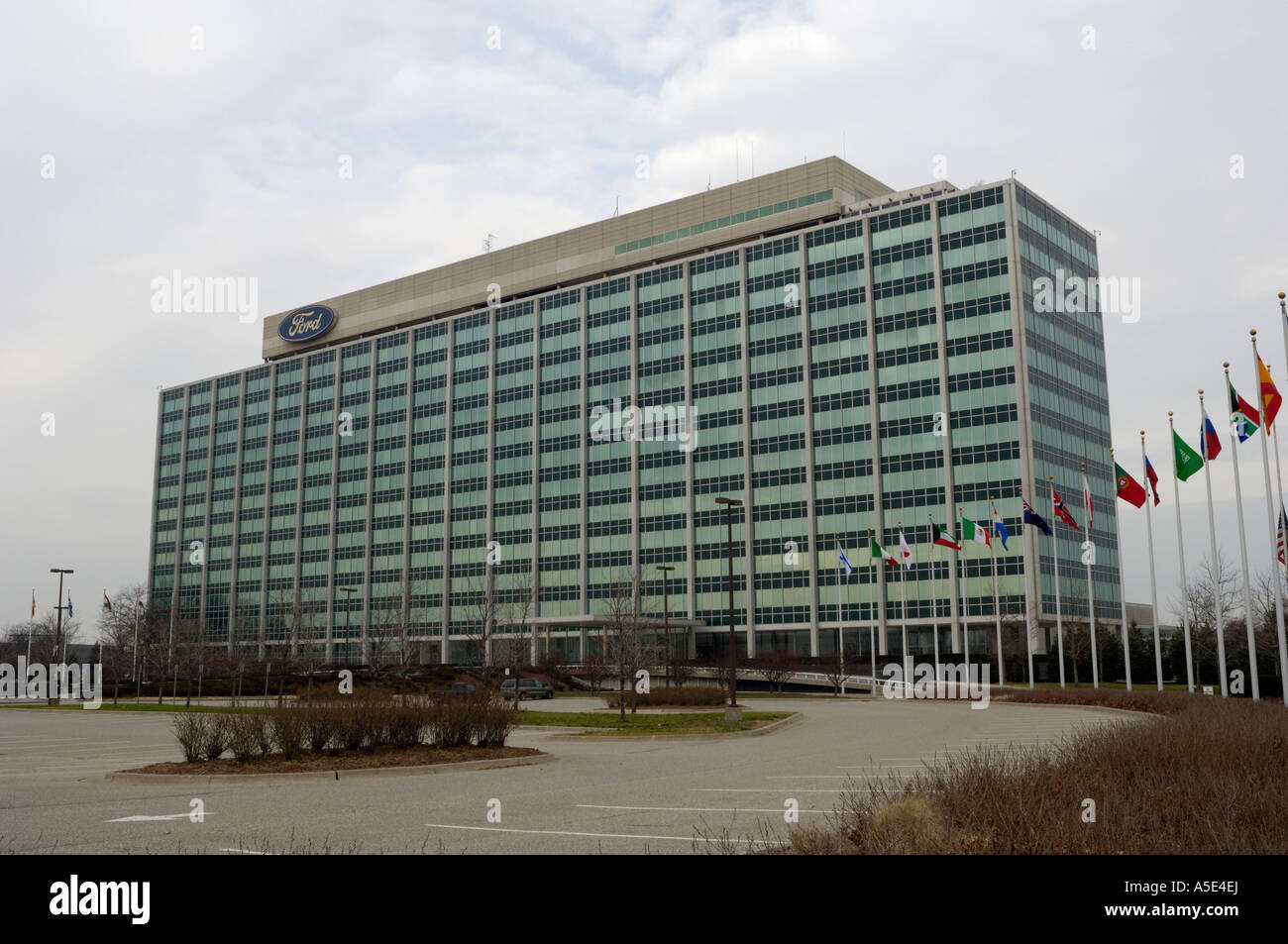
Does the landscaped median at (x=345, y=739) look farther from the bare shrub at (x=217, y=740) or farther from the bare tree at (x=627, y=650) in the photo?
the bare tree at (x=627, y=650)

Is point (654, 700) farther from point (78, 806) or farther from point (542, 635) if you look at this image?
point (542, 635)

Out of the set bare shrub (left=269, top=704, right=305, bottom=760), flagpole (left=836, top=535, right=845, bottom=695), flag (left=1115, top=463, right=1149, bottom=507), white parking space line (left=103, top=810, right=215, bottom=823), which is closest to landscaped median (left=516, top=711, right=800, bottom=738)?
bare shrub (left=269, top=704, right=305, bottom=760)

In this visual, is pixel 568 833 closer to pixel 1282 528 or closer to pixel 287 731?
pixel 287 731

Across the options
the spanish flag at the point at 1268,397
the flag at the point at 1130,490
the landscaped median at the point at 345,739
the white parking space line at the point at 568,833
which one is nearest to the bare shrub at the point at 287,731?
the landscaped median at the point at 345,739

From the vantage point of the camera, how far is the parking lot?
11.2m

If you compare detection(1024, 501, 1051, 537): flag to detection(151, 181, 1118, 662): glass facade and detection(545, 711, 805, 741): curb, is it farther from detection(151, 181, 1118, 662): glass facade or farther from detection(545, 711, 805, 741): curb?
detection(151, 181, 1118, 662): glass facade

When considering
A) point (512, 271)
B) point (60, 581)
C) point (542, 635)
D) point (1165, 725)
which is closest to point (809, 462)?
point (542, 635)

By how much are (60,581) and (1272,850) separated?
72.1 m

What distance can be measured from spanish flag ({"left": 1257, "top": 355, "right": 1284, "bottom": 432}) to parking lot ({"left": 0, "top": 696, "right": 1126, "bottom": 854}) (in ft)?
31.7

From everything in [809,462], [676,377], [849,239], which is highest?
[849,239]

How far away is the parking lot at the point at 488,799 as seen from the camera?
1116cm

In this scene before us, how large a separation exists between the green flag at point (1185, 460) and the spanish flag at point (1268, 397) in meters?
4.13

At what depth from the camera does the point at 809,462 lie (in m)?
88.9

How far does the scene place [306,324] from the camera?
126 metres
